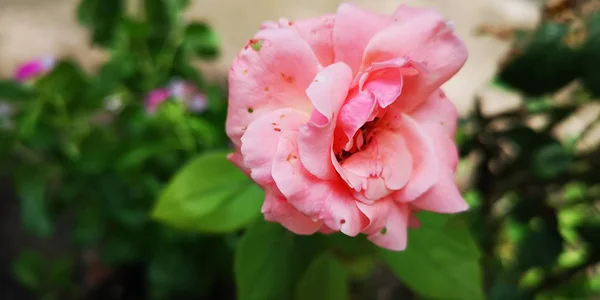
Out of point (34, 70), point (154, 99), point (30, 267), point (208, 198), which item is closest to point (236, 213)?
point (208, 198)

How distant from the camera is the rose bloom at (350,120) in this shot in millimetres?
254

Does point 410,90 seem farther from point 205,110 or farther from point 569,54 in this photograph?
point 205,110

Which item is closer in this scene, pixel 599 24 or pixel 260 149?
pixel 260 149

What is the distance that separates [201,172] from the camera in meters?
0.39

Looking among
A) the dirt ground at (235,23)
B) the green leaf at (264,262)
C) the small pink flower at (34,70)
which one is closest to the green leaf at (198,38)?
the small pink flower at (34,70)

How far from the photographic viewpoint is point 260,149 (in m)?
0.26

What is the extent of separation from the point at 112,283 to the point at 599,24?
690 mm

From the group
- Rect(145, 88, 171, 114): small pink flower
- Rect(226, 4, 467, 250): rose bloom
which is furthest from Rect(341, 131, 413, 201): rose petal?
Rect(145, 88, 171, 114): small pink flower

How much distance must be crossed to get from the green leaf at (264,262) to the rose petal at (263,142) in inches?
4.4

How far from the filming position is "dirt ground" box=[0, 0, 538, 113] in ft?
3.81

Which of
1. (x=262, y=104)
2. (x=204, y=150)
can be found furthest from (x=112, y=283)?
(x=262, y=104)

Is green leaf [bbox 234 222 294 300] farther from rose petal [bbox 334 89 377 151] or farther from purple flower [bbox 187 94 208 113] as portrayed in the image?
purple flower [bbox 187 94 208 113]

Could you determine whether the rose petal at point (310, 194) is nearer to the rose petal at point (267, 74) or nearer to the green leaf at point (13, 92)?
the rose petal at point (267, 74)

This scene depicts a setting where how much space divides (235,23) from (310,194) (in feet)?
3.68
